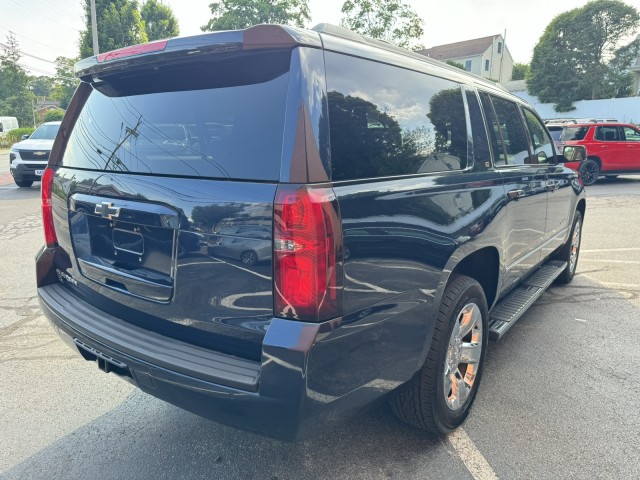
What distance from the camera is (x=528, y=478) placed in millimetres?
2266

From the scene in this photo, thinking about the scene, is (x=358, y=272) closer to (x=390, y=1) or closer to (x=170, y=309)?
(x=170, y=309)

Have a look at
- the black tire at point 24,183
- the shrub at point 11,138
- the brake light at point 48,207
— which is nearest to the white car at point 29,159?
the black tire at point 24,183

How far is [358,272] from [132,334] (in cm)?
108

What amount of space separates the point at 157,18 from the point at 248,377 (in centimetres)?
4069

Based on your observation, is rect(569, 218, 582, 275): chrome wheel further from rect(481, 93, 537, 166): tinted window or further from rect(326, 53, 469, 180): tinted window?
rect(326, 53, 469, 180): tinted window

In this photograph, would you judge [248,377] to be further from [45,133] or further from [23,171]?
[45,133]

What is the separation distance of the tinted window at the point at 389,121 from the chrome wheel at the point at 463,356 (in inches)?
33.4

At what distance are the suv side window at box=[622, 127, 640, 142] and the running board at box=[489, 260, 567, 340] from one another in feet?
39.1

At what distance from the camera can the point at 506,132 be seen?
3.39 metres

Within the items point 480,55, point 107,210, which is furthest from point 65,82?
point 107,210

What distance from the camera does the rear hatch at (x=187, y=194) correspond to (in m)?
1.80

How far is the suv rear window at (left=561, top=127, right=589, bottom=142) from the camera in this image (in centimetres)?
1400

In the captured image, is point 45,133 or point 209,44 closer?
point 209,44

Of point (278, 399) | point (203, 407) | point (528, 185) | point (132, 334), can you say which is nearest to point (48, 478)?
point (132, 334)
